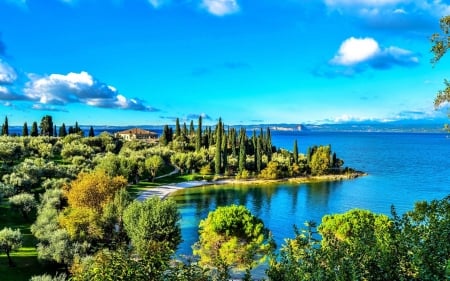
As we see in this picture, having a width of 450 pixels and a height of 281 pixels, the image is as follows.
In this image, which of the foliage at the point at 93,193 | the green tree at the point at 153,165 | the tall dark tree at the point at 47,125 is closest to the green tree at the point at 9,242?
the foliage at the point at 93,193

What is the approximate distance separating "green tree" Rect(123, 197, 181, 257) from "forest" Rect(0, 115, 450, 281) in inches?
3.5

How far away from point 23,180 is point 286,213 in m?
37.2

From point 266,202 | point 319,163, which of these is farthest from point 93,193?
point 319,163

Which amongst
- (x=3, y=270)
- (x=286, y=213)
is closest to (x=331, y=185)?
(x=286, y=213)

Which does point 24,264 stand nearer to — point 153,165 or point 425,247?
point 425,247

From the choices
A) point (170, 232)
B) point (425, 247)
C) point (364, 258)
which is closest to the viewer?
point (425, 247)

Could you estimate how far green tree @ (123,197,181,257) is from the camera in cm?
3306

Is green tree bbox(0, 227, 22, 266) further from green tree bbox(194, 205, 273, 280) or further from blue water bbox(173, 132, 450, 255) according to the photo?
blue water bbox(173, 132, 450, 255)

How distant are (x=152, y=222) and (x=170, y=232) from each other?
1951 millimetres

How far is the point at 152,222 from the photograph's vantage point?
33.2 metres

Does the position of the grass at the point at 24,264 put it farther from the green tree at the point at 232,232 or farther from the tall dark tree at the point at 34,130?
the tall dark tree at the point at 34,130

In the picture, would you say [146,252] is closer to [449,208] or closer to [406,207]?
[449,208]

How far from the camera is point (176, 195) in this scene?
7312cm

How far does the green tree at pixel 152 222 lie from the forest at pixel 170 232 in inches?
3.5
